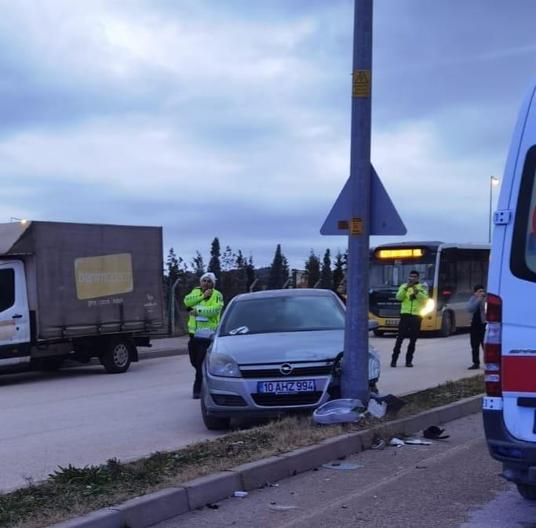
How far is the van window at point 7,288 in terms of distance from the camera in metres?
14.7

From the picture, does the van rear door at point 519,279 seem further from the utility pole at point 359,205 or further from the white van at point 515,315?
the utility pole at point 359,205

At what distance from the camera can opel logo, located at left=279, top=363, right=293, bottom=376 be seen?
341 inches

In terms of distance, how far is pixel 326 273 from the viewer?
36438 mm

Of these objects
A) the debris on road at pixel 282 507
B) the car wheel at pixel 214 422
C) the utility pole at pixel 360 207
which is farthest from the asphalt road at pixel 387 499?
the car wheel at pixel 214 422

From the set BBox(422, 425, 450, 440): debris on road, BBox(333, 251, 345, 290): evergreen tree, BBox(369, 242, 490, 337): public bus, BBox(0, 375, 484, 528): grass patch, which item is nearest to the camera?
BBox(0, 375, 484, 528): grass patch

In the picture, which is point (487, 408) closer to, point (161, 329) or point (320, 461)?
point (320, 461)

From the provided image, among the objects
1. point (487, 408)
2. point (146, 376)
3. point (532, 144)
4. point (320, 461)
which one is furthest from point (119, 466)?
point (146, 376)

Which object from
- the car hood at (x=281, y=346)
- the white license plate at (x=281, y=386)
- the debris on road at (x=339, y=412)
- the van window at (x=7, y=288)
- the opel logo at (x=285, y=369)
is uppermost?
the van window at (x=7, y=288)

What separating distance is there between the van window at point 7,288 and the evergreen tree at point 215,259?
15071 mm

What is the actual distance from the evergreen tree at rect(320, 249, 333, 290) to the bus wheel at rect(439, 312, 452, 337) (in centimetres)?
852

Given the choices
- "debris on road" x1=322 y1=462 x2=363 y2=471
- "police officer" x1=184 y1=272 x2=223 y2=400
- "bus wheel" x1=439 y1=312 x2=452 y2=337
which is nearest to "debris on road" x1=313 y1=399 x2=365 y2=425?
"debris on road" x1=322 y1=462 x2=363 y2=471

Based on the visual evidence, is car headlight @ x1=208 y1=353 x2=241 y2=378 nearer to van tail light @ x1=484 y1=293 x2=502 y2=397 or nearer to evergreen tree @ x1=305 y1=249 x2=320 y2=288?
van tail light @ x1=484 y1=293 x2=502 y2=397

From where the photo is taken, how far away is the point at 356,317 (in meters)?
8.77

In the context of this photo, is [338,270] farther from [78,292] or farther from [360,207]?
[360,207]
